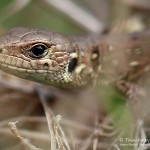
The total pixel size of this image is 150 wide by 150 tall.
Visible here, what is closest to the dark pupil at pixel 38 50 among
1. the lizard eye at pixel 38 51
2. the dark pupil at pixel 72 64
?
the lizard eye at pixel 38 51

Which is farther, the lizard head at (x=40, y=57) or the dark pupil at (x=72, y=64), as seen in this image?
the dark pupil at (x=72, y=64)

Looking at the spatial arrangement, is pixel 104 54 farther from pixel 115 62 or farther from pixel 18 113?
pixel 18 113

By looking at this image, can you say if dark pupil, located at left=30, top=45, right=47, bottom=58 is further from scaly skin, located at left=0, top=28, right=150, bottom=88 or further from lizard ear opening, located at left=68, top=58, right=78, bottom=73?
lizard ear opening, located at left=68, top=58, right=78, bottom=73

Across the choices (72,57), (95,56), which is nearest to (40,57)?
(72,57)

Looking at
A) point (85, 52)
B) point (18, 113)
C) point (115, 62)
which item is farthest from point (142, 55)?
point (18, 113)

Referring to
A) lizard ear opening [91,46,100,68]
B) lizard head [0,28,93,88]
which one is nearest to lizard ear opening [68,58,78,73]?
lizard head [0,28,93,88]

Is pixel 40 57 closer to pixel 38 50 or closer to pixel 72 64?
pixel 38 50

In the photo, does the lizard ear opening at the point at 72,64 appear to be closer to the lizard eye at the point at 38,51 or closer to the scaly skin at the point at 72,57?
the scaly skin at the point at 72,57
